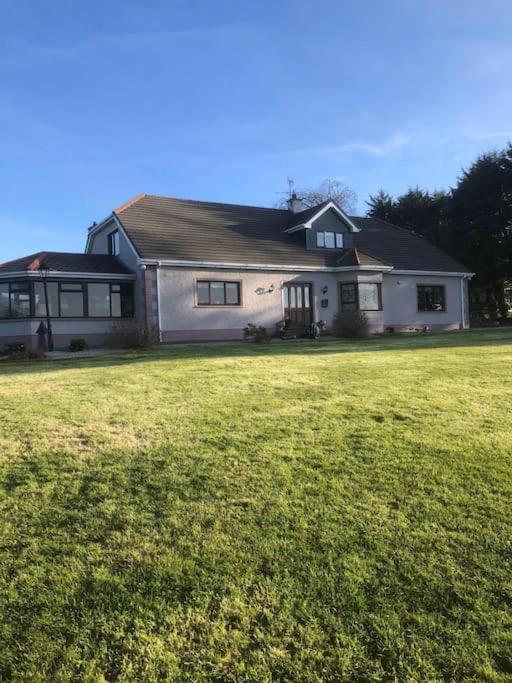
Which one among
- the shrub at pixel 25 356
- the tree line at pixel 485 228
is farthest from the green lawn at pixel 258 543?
the tree line at pixel 485 228

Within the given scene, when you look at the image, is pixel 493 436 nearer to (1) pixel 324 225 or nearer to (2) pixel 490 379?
(2) pixel 490 379

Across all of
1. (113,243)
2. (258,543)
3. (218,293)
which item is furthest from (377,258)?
(258,543)

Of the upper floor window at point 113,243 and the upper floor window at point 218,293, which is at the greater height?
the upper floor window at point 113,243

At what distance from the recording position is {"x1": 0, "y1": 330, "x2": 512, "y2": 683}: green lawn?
2377mm

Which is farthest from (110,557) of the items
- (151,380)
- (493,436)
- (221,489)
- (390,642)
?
(151,380)

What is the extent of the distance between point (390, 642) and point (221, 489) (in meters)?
1.88

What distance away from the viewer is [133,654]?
2.38 m

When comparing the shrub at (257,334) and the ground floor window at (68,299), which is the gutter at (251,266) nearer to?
the ground floor window at (68,299)

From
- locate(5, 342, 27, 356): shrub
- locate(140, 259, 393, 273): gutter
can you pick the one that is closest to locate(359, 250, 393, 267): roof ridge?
locate(140, 259, 393, 273): gutter

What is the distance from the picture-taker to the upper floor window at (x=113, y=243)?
78.5 feet

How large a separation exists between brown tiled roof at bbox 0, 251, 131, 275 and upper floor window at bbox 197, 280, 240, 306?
10.7 feet

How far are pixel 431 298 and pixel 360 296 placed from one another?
19.1 ft

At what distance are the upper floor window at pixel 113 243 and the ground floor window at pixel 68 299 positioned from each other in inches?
126

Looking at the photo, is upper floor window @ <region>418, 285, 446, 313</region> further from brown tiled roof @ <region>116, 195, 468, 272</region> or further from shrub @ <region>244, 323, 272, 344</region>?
shrub @ <region>244, 323, 272, 344</region>
